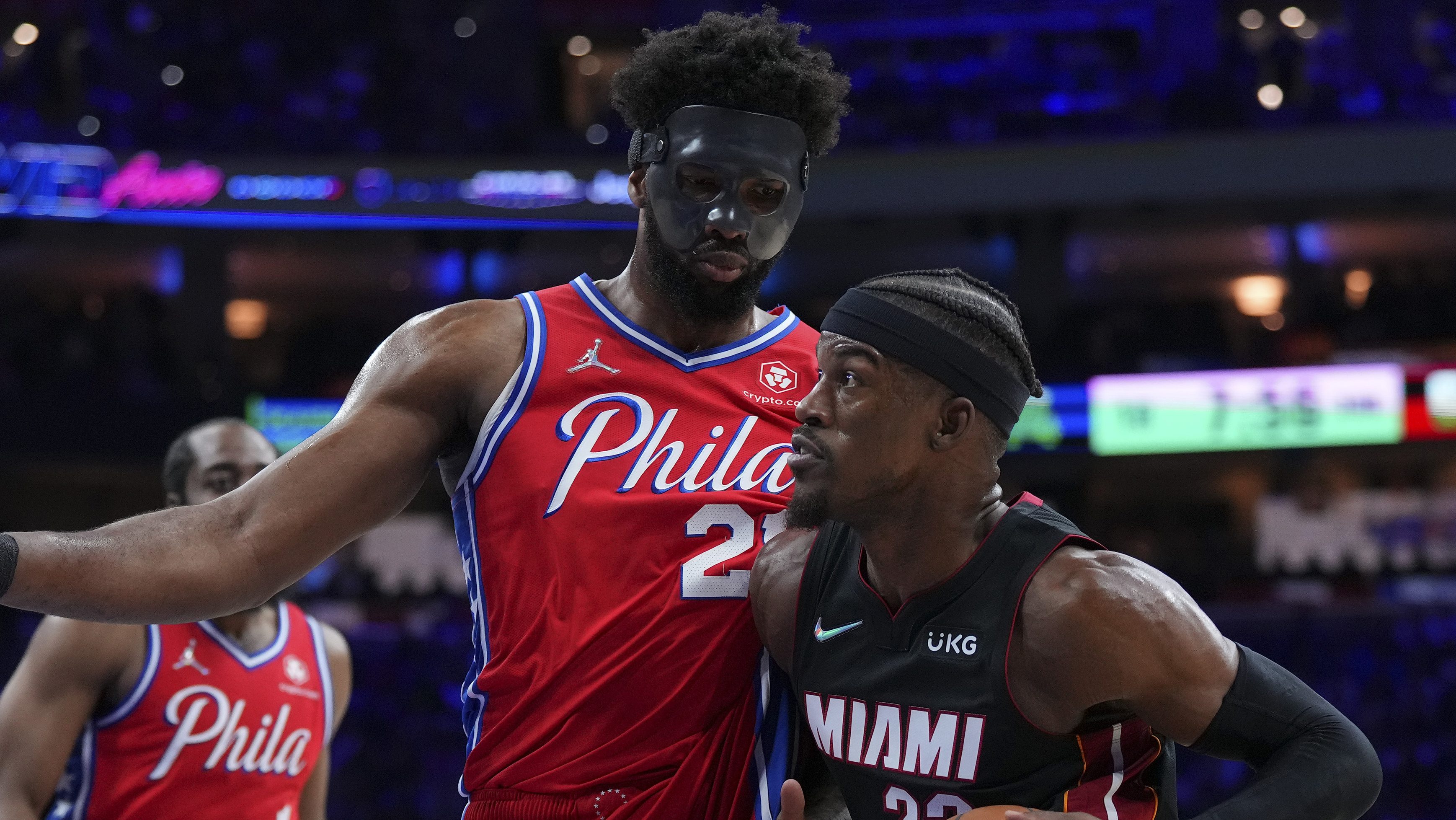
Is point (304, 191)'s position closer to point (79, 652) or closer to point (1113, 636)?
point (79, 652)

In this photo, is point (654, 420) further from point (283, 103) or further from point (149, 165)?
point (283, 103)

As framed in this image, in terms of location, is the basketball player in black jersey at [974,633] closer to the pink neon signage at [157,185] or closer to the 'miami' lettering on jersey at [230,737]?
the 'miami' lettering on jersey at [230,737]

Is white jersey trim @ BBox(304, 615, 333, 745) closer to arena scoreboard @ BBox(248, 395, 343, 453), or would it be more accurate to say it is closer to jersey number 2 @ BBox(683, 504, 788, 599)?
jersey number 2 @ BBox(683, 504, 788, 599)

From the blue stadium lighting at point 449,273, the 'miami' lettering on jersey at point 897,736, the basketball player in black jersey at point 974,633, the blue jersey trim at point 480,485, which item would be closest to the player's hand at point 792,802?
the basketball player in black jersey at point 974,633

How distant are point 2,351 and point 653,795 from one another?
1311 cm

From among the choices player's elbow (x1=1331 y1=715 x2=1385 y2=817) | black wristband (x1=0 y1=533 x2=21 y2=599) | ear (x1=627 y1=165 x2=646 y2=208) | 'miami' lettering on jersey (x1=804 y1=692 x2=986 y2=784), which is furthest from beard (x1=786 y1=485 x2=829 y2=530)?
black wristband (x1=0 y1=533 x2=21 y2=599)

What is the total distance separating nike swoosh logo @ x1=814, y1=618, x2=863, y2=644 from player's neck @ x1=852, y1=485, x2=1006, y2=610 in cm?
7

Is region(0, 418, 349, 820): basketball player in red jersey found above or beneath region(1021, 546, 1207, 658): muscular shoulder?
beneath

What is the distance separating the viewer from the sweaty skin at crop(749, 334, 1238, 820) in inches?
77.3

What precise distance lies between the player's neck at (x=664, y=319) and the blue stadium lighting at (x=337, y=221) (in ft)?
32.3

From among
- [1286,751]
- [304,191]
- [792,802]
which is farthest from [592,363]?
[304,191]

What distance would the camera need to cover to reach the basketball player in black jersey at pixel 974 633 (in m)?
1.97

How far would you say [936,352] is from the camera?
2.18 meters

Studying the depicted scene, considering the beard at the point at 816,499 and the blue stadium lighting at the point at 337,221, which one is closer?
the beard at the point at 816,499
